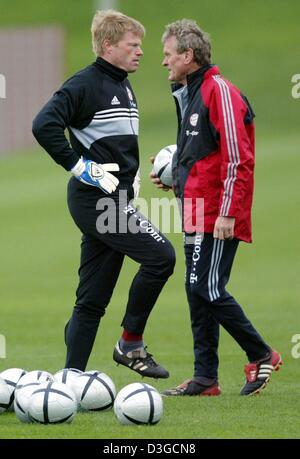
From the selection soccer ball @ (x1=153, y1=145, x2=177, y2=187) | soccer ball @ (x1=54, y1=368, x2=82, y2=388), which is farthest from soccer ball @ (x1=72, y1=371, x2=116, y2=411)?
soccer ball @ (x1=153, y1=145, x2=177, y2=187)

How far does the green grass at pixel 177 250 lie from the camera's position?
27.5 ft

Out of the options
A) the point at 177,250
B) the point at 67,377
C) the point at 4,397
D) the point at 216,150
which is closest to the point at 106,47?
the point at 216,150

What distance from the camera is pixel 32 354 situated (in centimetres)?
1173

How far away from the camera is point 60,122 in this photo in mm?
8891

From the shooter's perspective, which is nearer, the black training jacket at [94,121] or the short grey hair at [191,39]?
the black training jacket at [94,121]

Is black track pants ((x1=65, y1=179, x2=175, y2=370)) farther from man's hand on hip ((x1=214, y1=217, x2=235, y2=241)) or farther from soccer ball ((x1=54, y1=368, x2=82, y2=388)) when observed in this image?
soccer ball ((x1=54, y1=368, x2=82, y2=388))

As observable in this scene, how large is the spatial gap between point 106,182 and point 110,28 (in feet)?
3.95

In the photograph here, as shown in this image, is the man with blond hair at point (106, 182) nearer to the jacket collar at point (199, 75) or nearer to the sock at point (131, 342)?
the sock at point (131, 342)

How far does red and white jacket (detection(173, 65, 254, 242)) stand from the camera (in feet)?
29.3

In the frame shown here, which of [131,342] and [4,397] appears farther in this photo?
[131,342]

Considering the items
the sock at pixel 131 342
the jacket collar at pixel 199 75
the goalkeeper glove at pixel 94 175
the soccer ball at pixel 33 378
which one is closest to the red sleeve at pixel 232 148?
the jacket collar at pixel 199 75

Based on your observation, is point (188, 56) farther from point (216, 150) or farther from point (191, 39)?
point (216, 150)
